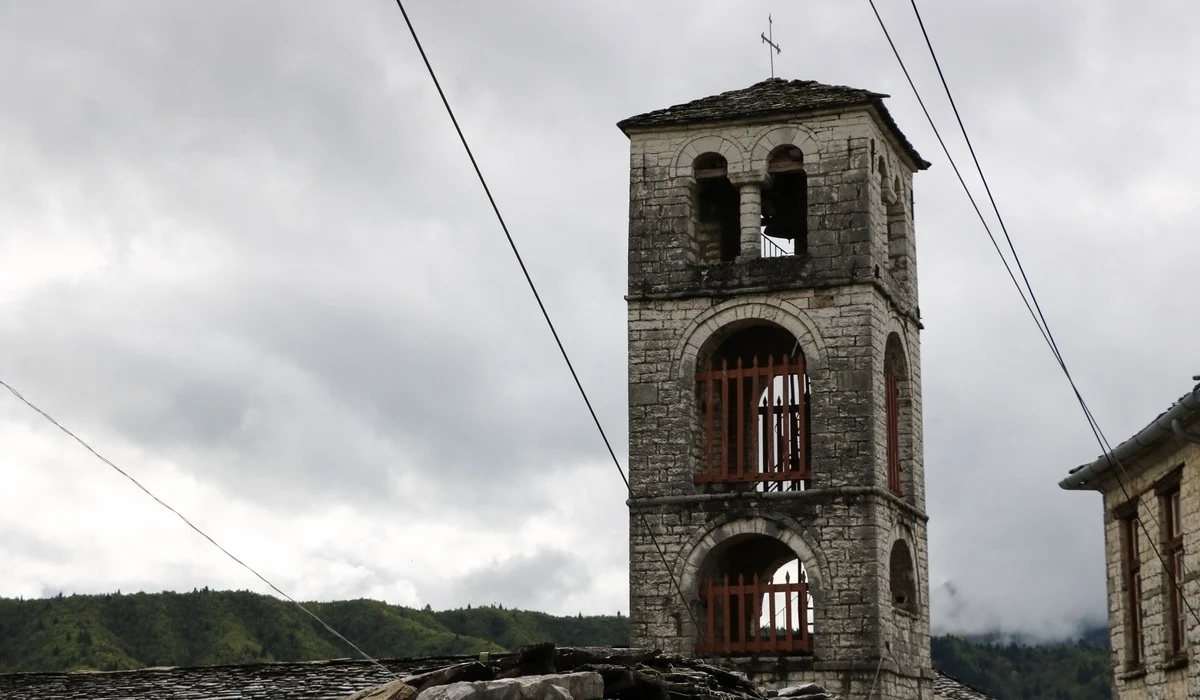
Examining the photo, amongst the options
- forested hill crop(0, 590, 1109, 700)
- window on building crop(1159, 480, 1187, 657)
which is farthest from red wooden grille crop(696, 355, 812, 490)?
forested hill crop(0, 590, 1109, 700)

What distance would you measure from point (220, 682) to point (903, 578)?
989 cm

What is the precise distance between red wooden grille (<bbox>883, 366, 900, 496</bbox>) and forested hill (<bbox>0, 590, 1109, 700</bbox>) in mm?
27720

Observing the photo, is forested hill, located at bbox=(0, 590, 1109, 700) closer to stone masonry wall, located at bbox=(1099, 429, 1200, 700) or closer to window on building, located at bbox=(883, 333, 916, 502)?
window on building, located at bbox=(883, 333, 916, 502)

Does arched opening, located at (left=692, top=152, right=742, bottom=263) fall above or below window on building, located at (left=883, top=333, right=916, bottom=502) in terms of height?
above

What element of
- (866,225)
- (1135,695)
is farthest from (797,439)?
(1135,695)

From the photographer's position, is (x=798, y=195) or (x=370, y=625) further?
(x=370, y=625)

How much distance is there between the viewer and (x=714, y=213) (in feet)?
89.6

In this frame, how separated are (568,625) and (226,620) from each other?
10.7 metres

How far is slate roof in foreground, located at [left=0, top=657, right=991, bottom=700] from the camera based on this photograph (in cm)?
2009

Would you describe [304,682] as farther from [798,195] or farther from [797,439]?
[798,195]

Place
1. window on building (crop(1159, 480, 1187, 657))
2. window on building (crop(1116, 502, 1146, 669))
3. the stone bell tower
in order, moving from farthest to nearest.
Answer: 1. the stone bell tower
2. window on building (crop(1116, 502, 1146, 669))
3. window on building (crop(1159, 480, 1187, 657))

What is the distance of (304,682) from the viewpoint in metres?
20.7

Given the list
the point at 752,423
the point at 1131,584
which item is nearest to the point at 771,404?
the point at 752,423

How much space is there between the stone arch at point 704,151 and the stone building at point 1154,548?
5932mm
